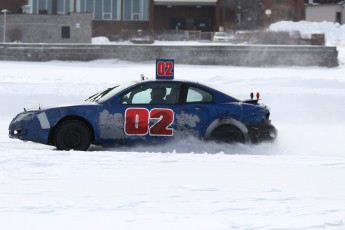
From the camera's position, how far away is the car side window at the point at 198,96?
46.9 feet

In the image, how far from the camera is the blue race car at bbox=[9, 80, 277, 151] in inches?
544

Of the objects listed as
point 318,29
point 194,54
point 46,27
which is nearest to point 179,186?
point 194,54

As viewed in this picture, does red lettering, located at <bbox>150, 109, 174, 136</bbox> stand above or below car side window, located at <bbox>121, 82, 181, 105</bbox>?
below

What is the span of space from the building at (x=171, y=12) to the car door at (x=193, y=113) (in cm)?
6020

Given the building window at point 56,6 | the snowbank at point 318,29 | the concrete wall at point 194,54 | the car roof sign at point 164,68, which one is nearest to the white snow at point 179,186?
the car roof sign at point 164,68

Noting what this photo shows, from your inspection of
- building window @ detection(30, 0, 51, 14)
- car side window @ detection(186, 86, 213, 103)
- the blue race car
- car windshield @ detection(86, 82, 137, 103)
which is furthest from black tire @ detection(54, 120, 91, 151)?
building window @ detection(30, 0, 51, 14)

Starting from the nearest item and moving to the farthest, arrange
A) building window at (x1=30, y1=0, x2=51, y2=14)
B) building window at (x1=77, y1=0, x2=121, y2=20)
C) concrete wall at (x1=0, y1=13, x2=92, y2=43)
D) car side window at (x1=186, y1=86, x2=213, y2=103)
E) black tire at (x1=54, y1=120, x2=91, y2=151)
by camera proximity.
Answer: black tire at (x1=54, y1=120, x2=91, y2=151), car side window at (x1=186, y1=86, x2=213, y2=103), concrete wall at (x1=0, y1=13, x2=92, y2=43), building window at (x1=30, y1=0, x2=51, y2=14), building window at (x1=77, y1=0, x2=121, y2=20)

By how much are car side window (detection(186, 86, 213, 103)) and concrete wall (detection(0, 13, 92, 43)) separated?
49.6 m

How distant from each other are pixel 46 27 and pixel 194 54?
96.6ft

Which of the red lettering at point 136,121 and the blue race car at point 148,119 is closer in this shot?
the blue race car at point 148,119

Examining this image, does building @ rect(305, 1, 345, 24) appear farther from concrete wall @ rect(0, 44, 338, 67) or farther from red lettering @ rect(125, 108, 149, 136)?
red lettering @ rect(125, 108, 149, 136)

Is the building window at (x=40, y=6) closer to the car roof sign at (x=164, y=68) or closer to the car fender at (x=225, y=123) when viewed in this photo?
Result: the car roof sign at (x=164, y=68)

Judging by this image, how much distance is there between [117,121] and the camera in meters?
13.9

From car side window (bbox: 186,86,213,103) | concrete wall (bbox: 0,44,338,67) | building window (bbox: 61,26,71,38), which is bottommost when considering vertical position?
car side window (bbox: 186,86,213,103)
